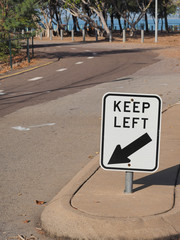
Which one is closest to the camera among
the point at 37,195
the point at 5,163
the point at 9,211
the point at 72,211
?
the point at 72,211

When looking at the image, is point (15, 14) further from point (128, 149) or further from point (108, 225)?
point (108, 225)

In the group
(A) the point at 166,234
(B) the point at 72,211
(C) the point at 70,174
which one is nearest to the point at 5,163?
(C) the point at 70,174

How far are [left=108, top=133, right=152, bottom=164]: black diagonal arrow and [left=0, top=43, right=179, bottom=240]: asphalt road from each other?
3.62 ft

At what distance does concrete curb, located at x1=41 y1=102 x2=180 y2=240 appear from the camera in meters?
5.09

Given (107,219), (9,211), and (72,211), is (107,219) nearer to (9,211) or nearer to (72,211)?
(72,211)

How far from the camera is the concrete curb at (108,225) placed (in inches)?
200

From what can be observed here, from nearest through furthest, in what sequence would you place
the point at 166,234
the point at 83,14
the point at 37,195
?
the point at 166,234 < the point at 37,195 < the point at 83,14

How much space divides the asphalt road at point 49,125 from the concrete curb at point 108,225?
0.22m

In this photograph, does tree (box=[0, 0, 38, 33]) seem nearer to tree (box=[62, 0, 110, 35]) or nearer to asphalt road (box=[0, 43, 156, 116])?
asphalt road (box=[0, 43, 156, 116])

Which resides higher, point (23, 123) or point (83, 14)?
point (83, 14)

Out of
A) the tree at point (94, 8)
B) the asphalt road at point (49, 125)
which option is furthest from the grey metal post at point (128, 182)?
→ the tree at point (94, 8)

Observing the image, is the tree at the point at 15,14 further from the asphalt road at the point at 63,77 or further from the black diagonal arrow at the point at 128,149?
the black diagonal arrow at the point at 128,149

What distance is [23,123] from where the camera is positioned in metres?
11.9

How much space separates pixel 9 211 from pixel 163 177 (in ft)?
6.61
